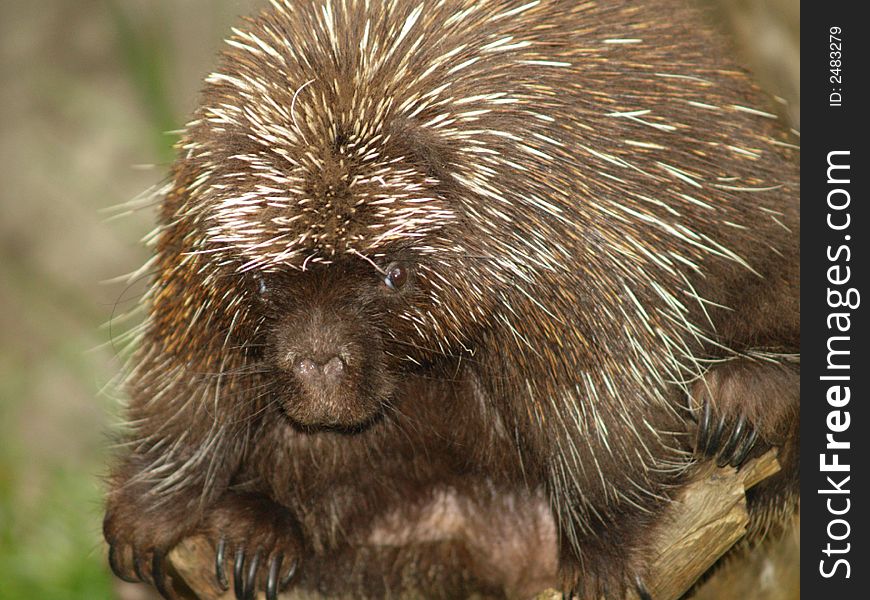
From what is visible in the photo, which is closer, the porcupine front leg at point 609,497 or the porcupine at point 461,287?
the porcupine at point 461,287

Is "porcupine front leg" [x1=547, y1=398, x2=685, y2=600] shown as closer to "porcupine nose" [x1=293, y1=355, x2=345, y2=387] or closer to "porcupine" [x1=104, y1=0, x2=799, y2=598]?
"porcupine" [x1=104, y1=0, x2=799, y2=598]

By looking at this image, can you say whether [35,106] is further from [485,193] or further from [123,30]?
[485,193]

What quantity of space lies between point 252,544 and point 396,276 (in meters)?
1.51

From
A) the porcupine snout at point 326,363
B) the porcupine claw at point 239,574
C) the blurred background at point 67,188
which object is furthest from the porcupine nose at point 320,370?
the blurred background at point 67,188

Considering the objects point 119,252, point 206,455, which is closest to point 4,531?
point 119,252

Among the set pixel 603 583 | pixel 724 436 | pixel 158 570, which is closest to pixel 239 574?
pixel 158 570

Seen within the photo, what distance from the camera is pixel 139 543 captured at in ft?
13.9

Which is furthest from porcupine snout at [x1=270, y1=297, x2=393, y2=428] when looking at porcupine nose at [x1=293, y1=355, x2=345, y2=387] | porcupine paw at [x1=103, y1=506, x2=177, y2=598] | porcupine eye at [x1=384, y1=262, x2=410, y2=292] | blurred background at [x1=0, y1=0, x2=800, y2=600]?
blurred background at [x1=0, y1=0, x2=800, y2=600]

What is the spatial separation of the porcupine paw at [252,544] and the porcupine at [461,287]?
0.03 ft

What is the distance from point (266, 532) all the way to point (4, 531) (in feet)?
9.86

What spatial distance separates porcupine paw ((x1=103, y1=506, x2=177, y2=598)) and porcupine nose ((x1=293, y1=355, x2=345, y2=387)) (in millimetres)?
1388

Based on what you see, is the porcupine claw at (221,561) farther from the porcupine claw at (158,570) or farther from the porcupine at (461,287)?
the porcupine claw at (158,570)

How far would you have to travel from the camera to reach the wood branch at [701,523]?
384 cm

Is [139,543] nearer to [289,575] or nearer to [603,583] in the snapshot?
[289,575]
